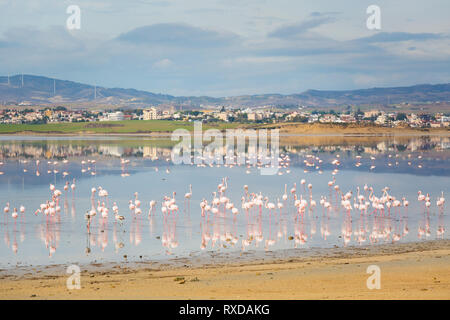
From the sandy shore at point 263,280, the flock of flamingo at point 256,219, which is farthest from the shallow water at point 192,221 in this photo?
the sandy shore at point 263,280

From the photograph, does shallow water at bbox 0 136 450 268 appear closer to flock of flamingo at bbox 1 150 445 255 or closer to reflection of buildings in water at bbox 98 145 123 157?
flock of flamingo at bbox 1 150 445 255

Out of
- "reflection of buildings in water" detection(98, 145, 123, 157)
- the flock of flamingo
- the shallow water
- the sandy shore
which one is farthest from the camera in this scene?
"reflection of buildings in water" detection(98, 145, 123, 157)

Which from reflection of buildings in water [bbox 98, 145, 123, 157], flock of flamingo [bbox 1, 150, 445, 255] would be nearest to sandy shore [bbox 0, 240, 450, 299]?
flock of flamingo [bbox 1, 150, 445, 255]

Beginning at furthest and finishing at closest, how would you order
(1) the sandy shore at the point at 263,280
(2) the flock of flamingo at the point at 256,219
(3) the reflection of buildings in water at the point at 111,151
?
1. (3) the reflection of buildings in water at the point at 111,151
2. (2) the flock of flamingo at the point at 256,219
3. (1) the sandy shore at the point at 263,280

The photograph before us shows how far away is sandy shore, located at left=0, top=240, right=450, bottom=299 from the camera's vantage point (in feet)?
34.3

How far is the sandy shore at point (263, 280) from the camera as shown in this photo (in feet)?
34.3

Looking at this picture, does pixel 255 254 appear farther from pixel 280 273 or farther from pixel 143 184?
pixel 143 184

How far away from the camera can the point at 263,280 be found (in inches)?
461

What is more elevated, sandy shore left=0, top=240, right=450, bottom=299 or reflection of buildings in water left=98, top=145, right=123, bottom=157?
reflection of buildings in water left=98, top=145, right=123, bottom=157

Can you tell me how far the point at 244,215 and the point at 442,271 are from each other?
10412 millimetres

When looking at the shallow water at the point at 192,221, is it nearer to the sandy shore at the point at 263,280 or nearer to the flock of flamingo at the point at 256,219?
the flock of flamingo at the point at 256,219

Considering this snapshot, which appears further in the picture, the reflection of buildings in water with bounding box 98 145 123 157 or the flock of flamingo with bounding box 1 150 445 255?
the reflection of buildings in water with bounding box 98 145 123 157

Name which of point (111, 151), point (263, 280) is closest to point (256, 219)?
point (263, 280)

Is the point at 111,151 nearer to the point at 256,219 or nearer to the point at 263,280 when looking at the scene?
the point at 256,219
